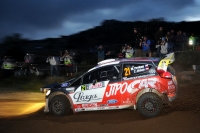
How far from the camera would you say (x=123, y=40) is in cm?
3130

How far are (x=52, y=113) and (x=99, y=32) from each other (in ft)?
91.9

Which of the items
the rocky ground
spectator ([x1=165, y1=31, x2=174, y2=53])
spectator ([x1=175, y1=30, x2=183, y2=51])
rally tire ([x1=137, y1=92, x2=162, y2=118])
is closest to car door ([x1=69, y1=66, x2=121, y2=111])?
the rocky ground

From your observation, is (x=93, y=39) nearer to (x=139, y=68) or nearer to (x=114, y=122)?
(x=139, y=68)

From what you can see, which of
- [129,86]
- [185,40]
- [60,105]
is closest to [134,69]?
[129,86]

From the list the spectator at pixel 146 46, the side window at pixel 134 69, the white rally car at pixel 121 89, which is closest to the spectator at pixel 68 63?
the spectator at pixel 146 46

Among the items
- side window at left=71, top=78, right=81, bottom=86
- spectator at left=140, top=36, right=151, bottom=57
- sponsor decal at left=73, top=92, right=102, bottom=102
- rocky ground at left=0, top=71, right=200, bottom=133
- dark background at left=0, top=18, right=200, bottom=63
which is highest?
dark background at left=0, top=18, right=200, bottom=63

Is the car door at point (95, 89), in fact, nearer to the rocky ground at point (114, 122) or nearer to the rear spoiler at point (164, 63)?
the rocky ground at point (114, 122)

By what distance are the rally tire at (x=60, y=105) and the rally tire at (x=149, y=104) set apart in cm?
219

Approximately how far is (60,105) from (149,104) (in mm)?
2666

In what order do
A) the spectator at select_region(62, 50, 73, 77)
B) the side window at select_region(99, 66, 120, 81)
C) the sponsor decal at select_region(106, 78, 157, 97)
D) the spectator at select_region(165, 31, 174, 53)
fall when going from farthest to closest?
the spectator at select_region(62, 50, 73, 77), the spectator at select_region(165, 31, 174, 53), the side window at select_region(99, 66, 120, 81), the sponsor decal at select_region(106, 78, 157, 97)

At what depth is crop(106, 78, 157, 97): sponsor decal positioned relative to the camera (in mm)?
8601

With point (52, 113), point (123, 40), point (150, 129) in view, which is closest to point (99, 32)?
point (123, 40)

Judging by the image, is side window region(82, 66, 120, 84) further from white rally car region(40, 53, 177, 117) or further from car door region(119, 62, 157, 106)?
car door region(119, 62, 157, 106)

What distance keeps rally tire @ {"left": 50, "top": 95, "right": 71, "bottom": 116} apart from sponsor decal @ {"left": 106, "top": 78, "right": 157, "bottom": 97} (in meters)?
1.33
